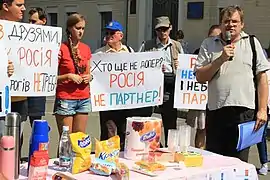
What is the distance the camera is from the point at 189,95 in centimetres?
651

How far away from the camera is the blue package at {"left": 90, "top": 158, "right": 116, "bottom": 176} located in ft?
9.80

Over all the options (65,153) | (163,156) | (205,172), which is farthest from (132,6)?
(65,153)

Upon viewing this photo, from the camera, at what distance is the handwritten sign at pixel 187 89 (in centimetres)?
644

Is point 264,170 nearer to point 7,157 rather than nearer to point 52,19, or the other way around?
point 7,157

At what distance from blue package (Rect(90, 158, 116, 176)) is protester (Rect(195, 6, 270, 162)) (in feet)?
4.21

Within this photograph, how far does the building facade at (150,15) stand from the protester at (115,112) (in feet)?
29.8

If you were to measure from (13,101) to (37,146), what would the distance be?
64.9 inches

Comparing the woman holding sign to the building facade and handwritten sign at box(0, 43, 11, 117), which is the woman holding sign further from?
the building facade

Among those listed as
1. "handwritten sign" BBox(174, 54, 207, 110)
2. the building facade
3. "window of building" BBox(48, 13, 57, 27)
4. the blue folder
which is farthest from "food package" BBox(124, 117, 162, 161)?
"window of building" BBox(48, 13, 57, 27)

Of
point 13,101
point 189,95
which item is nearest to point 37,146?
point 13,101

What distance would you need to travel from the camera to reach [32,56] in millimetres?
4516

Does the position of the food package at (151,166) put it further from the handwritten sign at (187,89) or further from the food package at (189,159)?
the handwritten sign at (187,89)

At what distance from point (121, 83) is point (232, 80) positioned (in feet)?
5.04

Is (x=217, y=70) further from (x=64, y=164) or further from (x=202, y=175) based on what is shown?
(x=64, y=164)
